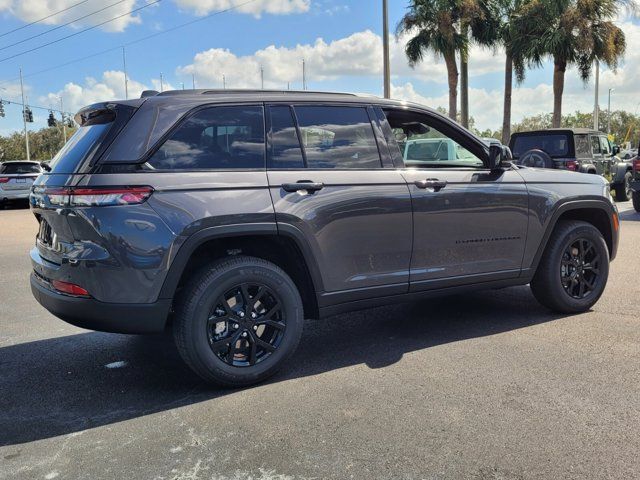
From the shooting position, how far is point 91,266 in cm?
347

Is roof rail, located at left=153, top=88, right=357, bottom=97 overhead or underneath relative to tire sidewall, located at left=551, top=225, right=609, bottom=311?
overhead

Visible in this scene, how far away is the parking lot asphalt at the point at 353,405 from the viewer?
292 centimetres

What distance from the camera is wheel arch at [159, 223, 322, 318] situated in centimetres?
359

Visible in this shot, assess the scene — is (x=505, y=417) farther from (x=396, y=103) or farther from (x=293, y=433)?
(x=396, y=103)

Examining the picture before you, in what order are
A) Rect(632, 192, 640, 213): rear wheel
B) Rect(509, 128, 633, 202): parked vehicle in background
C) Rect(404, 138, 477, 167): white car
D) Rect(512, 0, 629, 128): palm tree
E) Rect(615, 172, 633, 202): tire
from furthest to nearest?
Rect(512, 0, 629, 128): palm tree → Rect(615, 172, 633, 202): tire → Rect(632, 192, 640, 213): rear wheel → Rect(509, 128, 633, 202): parked vehicle in background → Rect(404, 138, 477, 167): white car

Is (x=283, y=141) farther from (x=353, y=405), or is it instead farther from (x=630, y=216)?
(x=630, y=216)

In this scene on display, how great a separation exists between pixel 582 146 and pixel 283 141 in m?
11.7

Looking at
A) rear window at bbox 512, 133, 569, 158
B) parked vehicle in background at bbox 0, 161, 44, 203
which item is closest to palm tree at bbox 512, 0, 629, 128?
rear window at bbox 512, 133, 569, 158

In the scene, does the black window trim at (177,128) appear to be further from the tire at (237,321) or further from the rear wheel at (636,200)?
the rear wheel at (636,200)

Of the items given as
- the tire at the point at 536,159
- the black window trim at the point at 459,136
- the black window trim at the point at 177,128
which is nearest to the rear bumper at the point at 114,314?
the black window trim at the point at 177,128

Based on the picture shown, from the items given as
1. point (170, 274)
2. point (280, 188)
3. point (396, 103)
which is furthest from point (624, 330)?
point (170, 274)

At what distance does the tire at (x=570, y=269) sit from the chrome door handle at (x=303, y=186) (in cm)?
238

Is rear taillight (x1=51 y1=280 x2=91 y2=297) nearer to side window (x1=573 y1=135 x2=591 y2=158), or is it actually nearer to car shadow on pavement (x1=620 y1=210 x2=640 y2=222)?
car shadow on pavement (x1=620 y1=210 x2=640 y2=222)

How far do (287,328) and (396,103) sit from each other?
1.92 m
